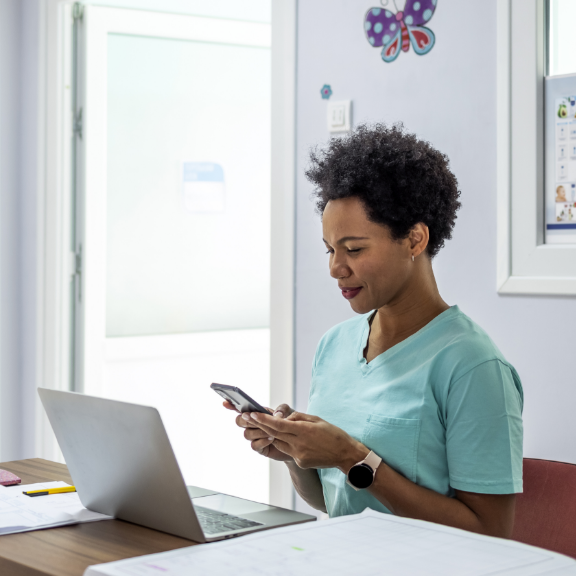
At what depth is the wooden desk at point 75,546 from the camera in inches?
38.1

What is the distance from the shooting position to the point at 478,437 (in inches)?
Result: 45.3

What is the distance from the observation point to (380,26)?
205cm

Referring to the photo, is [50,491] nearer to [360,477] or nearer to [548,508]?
[360,477]

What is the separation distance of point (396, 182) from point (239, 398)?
0.44 m

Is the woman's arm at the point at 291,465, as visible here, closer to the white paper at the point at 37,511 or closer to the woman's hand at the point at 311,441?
the woman's hand at the point at 311,441

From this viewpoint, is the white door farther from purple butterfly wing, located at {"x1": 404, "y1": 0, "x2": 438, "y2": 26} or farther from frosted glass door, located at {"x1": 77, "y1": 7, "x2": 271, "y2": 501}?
purple butterfly wing, located at {"x1": 404, "y1": 0, "x2": 438, "y2": 26}

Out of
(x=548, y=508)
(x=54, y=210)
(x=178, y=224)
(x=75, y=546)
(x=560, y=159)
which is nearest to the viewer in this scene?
(x=75, y=546)

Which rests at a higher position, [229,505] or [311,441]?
[311,441]

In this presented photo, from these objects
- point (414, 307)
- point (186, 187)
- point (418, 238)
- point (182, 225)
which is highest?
point (186, 187)

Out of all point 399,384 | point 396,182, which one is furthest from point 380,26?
point 399,384

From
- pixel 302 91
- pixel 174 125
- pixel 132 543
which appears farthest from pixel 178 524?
pixel 174 125

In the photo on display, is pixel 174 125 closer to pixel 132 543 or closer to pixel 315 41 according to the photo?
pixel 315 41

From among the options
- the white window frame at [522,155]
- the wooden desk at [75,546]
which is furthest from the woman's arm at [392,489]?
the white window frame at [522,155]

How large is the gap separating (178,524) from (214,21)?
105 inches
